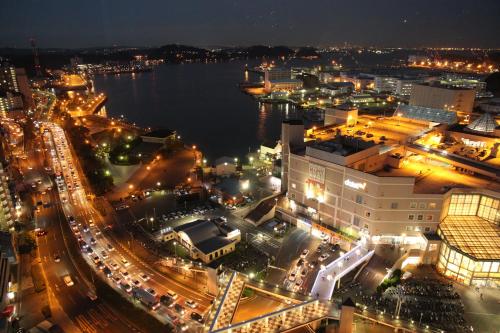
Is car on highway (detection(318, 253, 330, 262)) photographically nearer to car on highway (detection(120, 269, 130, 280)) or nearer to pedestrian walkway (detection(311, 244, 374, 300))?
pedestrian walkway (detection(311, 244, 374, 300))

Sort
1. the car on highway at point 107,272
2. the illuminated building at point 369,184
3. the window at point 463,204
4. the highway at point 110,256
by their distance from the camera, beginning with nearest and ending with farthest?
the highway at point 110,256 → the car on highway at point 107,272 → the illuminated building at point 369,184 → the window at point 463,204

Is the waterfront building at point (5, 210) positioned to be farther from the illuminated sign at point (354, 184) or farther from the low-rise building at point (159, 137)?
the illuminated sign at point (354, 184)

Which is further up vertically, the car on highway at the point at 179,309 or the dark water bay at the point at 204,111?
the dark water bay at the point at 204,111

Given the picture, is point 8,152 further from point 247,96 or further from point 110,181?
point 247,96

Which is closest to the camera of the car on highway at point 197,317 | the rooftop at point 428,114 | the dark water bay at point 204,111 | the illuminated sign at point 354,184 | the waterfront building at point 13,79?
the car on highway at point 197,317

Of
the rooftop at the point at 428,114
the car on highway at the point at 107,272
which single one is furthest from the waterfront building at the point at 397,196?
the car on highway at the point at 107,272

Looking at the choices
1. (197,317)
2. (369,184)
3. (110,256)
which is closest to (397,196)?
(369,184)

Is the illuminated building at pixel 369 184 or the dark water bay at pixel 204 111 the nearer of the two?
the illuminated building at pixel 369 184

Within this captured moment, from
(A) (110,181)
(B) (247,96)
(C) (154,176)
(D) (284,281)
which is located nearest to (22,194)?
(A) (110,181)
